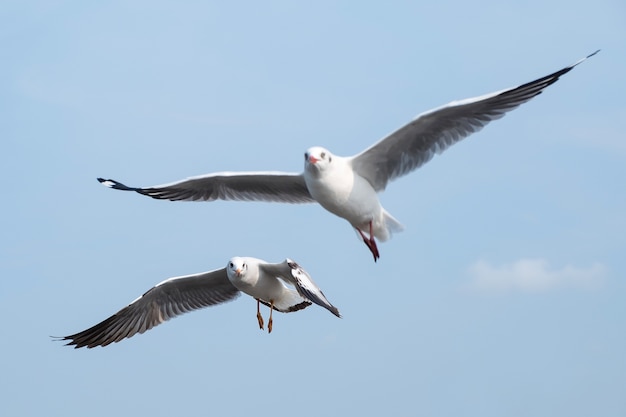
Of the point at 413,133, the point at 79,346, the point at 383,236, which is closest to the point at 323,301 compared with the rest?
the point at 383,236

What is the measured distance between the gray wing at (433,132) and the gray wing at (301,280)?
1.03m

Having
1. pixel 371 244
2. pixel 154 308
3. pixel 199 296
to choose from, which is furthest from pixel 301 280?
pixel 154 308

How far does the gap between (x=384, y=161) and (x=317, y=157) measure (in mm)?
832

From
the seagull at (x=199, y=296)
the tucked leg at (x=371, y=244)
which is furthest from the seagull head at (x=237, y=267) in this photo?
the tucked leg at (x=371, y=244)

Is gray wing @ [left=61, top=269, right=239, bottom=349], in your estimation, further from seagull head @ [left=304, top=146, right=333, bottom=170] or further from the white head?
seagull head @ [left=304, top=146, right=333, bottom=170]

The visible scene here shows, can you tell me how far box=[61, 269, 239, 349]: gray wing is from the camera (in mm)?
10875

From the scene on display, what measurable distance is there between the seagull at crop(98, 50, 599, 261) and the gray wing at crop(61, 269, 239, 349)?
1.53 meters

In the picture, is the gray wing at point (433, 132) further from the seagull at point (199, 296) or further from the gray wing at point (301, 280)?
the seagull at point (199, 296)

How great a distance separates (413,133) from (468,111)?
1.65ft

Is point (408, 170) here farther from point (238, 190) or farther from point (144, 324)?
point (144, 324)

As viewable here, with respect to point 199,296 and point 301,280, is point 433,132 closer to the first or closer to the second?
point 301,280

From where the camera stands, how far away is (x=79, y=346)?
11.0m

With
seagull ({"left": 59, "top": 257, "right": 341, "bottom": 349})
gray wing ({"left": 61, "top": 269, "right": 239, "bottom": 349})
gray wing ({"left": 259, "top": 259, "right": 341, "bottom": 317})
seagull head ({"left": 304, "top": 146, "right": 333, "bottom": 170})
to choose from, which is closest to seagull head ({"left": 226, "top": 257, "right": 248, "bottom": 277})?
seagull ({"left": 59, "top": 257, "right": 341, "bottom": 349})

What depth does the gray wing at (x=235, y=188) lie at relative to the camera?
9961mm
